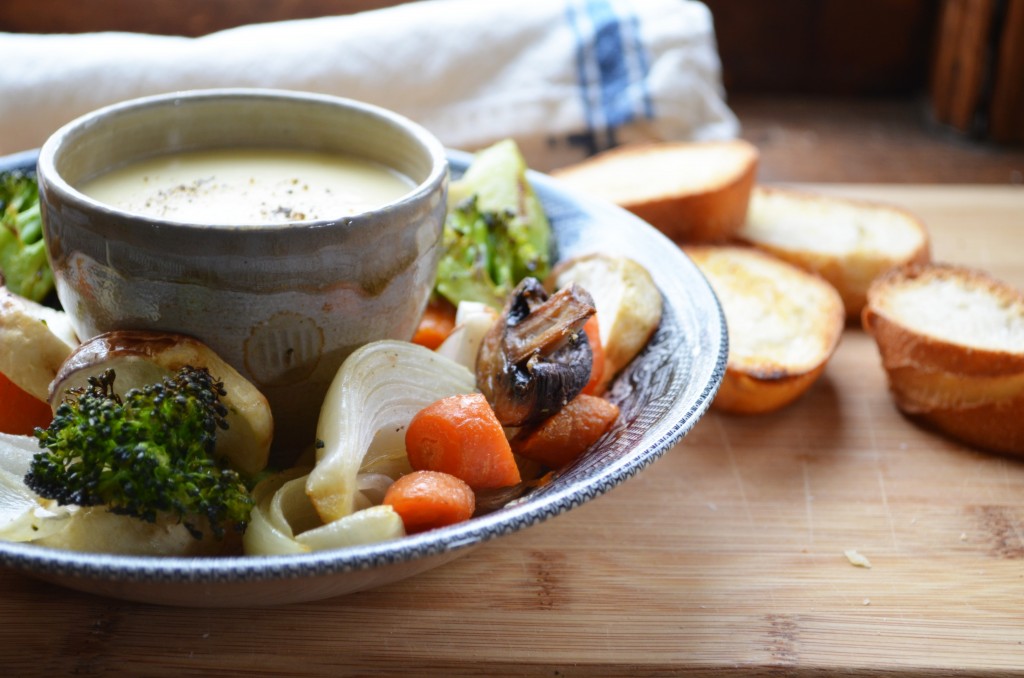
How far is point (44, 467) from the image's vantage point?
1.26 m

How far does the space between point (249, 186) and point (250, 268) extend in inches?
14.6

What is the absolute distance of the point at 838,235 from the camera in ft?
9.32

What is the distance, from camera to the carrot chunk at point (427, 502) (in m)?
1.37

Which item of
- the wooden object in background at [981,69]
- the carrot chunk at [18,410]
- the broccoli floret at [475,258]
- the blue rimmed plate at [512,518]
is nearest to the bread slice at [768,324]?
the blue rimmed plate at [512,518]

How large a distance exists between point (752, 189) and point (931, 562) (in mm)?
1574

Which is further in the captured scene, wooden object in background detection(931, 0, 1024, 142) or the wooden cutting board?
wooden object in background detection(931, 0, 1024, 142)

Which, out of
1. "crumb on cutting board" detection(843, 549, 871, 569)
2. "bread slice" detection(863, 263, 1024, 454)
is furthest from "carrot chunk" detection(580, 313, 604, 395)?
→ "bread slice" detection(863, 263, 1024, 454)

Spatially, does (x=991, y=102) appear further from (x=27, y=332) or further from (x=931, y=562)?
(x=27, y=332)

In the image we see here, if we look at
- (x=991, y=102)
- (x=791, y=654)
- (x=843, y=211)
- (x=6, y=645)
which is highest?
(x=6, y=645)

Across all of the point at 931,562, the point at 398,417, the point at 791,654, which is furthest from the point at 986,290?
the point at 398,417

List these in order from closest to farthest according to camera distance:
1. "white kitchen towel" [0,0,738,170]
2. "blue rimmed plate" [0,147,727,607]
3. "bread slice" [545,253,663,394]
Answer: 1. "blue rimmed plate" [0,147,727,607]
2. "bread slice" [545,253,663,394]
3. "white kitchen towel" [0,0,738,170]

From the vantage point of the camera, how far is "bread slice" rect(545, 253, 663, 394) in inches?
71.6

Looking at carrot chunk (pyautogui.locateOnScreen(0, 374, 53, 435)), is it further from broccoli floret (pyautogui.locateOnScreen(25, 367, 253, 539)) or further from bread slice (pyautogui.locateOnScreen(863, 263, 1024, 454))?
bread slice (pyautogui.locateOnScreen(863, 263, 1024, 454))

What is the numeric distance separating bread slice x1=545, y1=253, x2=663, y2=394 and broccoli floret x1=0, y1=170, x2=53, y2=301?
3.40ft
